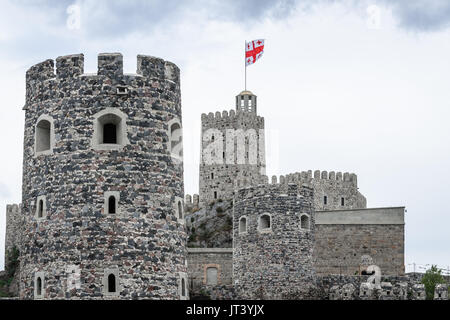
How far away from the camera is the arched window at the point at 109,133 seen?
32.4 metres

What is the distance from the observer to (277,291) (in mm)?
48281

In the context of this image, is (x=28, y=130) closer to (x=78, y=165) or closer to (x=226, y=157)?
(x=78, y=165)

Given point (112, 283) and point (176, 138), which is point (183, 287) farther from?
point (176, 138)

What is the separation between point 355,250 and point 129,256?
→ 29.0 m

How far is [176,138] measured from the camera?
3316cm

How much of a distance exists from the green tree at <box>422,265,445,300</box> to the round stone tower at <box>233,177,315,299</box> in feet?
21.0

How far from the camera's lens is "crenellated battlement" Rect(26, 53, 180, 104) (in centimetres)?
3206

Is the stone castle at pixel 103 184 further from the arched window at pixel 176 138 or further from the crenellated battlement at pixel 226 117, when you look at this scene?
the crenellated battlement at pixel 226 117

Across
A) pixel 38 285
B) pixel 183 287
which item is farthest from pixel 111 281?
pixel 183 287

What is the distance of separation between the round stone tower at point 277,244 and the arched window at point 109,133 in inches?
710

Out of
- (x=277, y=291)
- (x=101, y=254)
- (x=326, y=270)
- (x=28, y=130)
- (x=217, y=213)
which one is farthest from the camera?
(x=217, y=213)

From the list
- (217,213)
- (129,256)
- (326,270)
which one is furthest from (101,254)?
(217,213)

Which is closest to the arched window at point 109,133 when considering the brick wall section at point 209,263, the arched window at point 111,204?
the arched window at point 111,204
